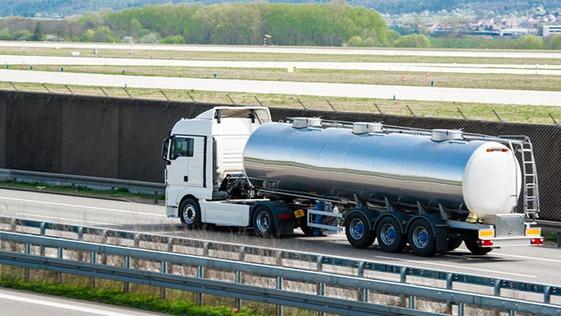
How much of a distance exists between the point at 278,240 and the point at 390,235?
2962 mm

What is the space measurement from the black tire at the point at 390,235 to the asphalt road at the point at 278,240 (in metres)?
0.17

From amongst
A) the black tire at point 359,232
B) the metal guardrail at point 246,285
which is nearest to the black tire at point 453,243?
the black tire at point 359,232

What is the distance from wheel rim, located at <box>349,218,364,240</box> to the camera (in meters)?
30.1

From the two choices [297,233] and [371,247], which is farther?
[297,233]

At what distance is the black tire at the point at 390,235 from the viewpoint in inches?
1148

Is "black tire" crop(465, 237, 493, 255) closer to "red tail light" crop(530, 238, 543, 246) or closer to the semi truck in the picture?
the semi truck

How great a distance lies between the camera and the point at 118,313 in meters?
21.0

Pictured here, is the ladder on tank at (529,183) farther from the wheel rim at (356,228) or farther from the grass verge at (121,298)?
the grass verge at (121,298)

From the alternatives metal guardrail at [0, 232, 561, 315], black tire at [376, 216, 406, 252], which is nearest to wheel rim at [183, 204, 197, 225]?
black tire at [376, 216, 406, 252]

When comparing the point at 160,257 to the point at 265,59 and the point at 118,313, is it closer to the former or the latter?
the point at 118,313

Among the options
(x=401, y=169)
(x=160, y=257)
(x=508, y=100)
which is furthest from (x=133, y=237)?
(x=508, y=100)

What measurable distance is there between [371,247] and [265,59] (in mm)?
84226

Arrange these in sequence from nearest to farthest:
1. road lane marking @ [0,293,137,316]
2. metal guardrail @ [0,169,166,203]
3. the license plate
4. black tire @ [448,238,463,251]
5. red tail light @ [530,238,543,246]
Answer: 1. road lane marking @ [0,293,137,316]
2. red tail light @ [530,238,543,246]
3. black tire @ [448,238,463,251]
4. the license plate
5. metal guardrail @ [0,169,166,203]

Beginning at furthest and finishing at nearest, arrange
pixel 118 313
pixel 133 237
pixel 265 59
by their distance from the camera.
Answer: pixel 265 59
pixel 133 237
pixel 118 313
